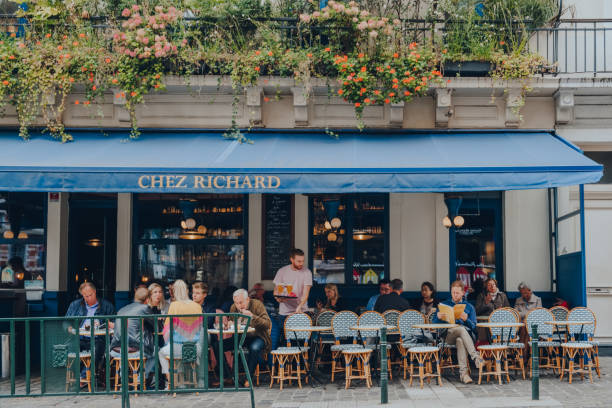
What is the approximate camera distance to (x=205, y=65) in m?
10.6

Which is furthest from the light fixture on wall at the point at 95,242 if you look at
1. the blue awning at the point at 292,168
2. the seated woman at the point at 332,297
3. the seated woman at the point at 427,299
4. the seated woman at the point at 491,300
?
the seated woman at the point at 491,300

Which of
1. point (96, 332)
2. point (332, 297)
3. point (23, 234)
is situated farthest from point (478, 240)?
point (23, 234)

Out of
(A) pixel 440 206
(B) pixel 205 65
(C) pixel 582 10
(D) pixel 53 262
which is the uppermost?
(C) pixel 582 10

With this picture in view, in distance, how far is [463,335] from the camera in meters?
9.45

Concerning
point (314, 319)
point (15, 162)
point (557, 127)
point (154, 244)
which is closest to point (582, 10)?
point (557, 127)

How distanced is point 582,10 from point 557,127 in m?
2.28

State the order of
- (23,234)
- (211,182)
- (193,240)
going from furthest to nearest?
(193,240) → (23,234) → (211,182)

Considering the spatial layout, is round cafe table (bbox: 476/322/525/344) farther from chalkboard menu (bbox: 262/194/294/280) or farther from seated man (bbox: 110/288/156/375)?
seated man (bbox: 110/288/156/375)

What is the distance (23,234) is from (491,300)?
7.99 metres

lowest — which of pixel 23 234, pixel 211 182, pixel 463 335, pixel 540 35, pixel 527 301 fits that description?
pixel 463 335

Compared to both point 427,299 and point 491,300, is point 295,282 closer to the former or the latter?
point 427,299

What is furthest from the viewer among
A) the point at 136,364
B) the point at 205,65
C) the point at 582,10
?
the point at 582,10

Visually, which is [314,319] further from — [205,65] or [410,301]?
[205,65]

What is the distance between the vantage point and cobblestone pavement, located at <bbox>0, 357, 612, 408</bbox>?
817 cm
